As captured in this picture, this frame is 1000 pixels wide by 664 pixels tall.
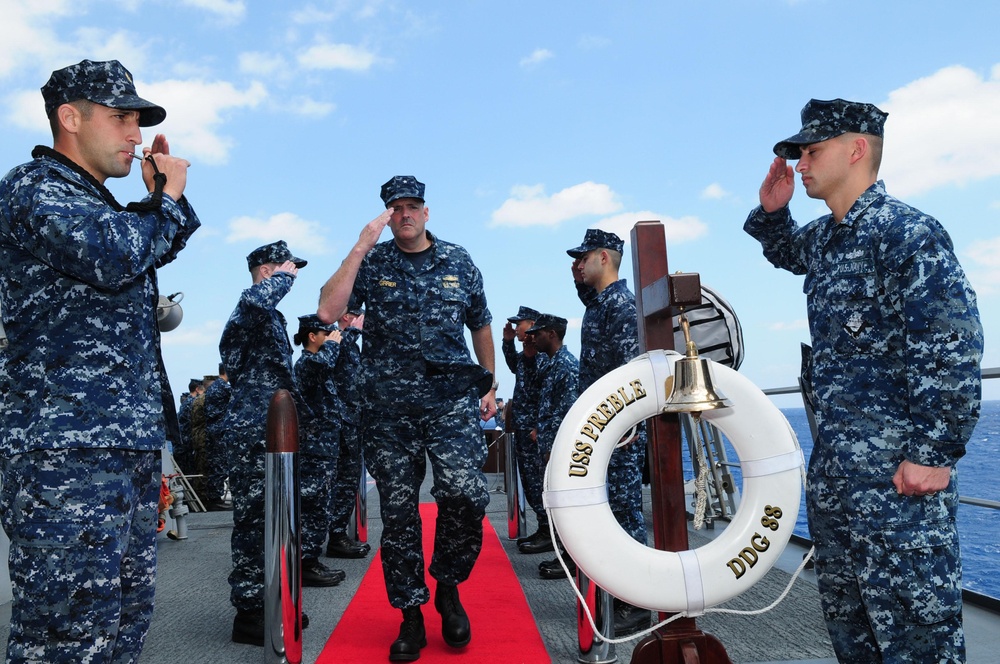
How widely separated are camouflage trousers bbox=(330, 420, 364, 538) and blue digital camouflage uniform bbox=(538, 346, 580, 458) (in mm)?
1311

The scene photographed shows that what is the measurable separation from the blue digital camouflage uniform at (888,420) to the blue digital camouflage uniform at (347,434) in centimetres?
387

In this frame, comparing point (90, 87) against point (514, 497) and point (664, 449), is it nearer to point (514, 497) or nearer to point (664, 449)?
point (664, 449)

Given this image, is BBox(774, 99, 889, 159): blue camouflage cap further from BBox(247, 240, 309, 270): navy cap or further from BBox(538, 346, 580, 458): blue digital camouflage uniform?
BBox(538, 346, 580, 458): blue digital camouflage uniform

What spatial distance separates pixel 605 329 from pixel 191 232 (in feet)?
7.10

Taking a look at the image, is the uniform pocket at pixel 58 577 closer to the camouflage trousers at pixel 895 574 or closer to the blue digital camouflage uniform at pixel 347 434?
the camouflage trousers at pixel 895 574

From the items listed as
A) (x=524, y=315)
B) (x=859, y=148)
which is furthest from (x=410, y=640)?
(x=524, y=315)

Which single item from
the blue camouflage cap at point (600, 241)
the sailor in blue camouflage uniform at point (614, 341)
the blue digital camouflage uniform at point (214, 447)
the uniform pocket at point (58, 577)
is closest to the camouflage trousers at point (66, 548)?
the uniform pocket at point (58, 577)

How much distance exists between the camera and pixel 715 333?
4492 millimetres

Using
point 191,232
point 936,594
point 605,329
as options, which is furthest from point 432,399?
point 936,594

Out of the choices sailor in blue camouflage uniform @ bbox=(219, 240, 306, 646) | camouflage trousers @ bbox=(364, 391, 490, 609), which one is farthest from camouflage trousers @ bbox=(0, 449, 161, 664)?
sailor in blue camouflage uniform @ bbox=(219, 240, 306, 646)

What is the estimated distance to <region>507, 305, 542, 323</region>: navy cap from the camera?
7.20 m

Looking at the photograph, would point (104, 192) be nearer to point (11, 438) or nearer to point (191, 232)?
point (191, 232)

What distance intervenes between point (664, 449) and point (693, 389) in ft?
1.08

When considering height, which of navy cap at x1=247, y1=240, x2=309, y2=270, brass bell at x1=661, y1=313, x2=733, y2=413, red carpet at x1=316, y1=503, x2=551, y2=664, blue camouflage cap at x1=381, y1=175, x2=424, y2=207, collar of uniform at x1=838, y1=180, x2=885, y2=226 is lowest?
red carpet at x1=316, y1=503, x2=551, y2=664
